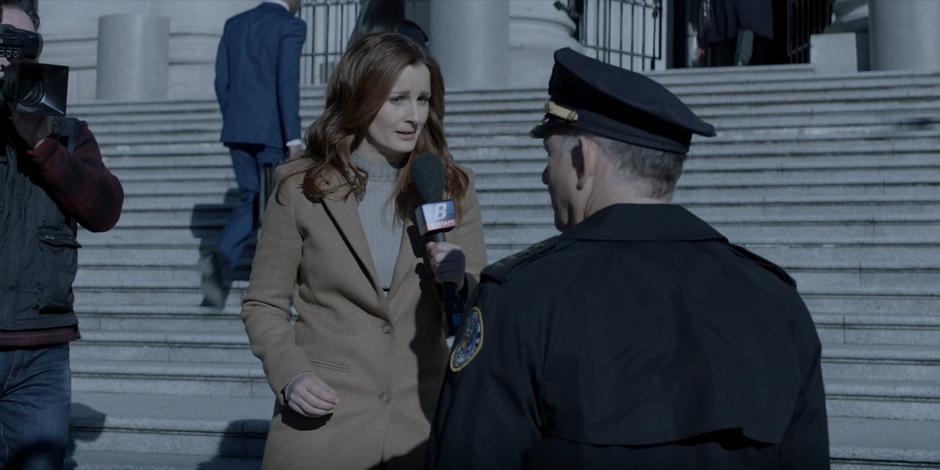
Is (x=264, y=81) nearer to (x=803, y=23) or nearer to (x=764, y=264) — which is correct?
(x=764, y=264)

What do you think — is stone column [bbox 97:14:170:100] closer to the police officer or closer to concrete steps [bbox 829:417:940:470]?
concrete steps [bbox 829:417:940:470]

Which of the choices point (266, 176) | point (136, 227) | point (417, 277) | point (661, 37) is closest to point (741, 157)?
point (266, 176)

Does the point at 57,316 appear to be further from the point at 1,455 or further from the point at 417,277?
the point at 417,277

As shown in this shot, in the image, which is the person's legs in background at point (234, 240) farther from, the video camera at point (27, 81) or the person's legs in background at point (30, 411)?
the video camera at point (27, 81)

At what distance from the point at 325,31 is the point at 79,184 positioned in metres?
13.4

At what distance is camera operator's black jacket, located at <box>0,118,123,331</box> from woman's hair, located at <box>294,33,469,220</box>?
0.61m

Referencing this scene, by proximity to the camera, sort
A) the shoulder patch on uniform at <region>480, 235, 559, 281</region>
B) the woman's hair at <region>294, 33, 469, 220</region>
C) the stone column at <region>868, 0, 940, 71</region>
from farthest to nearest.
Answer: the stone column at <region>868, 0, 940, 71</region>
the woman's hair at <region>294, 33, 469, 220</region>
the shoulder patch on uniform at <region>480, 235, 559, 281</region>

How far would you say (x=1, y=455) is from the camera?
3311 mm

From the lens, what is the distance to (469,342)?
6.17 feet

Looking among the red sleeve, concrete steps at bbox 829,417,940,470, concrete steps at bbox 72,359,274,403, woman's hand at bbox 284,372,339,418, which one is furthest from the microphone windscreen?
concrete steps at bbox 72,359,274,403

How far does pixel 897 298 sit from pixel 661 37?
10.5 meters

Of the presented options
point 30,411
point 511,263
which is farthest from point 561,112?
point 30,411

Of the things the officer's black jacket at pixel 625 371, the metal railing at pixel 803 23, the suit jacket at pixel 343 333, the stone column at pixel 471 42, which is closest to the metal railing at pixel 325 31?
the stone column at pixel 471 42

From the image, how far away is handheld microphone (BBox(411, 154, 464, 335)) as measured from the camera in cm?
284
